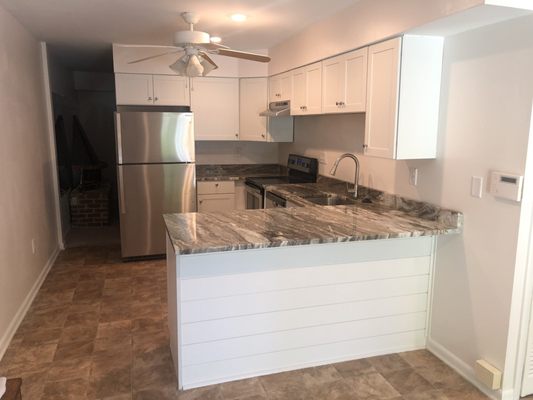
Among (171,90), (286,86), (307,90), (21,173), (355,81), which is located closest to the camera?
(355,81)

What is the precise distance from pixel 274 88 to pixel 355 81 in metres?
1.76

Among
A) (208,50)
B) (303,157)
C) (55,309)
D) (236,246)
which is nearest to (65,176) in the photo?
(55,309)

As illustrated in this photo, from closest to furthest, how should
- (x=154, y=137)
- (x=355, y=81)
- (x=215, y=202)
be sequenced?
(x=355, y=81), (x=154, y=137), (x=215, y=202)

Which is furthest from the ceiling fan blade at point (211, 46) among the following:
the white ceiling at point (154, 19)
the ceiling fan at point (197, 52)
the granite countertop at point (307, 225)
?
the granite countertop at point (307, 225)

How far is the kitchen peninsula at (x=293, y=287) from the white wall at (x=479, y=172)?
5.2 inches

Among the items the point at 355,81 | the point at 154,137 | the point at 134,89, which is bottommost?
the point at 154,137

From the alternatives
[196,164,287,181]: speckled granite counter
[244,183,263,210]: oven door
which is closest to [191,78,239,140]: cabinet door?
[196,164,287,181]: speckled granite counter

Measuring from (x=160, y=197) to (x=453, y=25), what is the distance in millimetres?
3190

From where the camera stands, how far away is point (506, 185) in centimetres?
208

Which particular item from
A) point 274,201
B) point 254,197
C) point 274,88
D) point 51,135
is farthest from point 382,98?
point 51,135

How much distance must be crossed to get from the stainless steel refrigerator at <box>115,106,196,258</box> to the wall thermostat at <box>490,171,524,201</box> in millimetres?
3026

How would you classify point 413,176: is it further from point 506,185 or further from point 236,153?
point 236,153

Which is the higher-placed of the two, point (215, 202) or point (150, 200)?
point (150, 200)

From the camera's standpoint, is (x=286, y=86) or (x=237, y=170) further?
(x=237, y=170)
